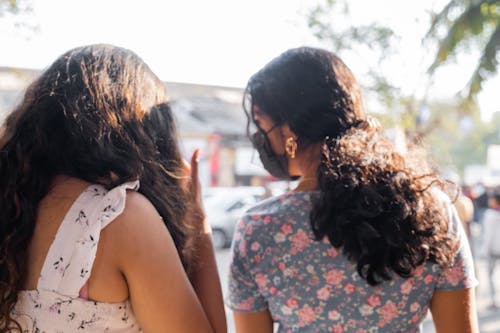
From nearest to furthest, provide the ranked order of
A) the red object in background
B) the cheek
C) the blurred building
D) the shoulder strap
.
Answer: the shoulder strap
the cheek
the blurred building
the red object in background

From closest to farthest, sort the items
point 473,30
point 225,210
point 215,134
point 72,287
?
point 72,287, point 473,30, point 225,210, point 215,134

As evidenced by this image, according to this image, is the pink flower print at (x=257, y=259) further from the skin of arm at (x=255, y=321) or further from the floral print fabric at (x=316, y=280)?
the skin of arm at (x=255, y=321)

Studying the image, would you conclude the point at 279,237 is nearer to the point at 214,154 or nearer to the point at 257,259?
the point at 257,259

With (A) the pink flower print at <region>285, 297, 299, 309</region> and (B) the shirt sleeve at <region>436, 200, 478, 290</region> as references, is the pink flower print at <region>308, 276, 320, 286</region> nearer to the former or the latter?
(A) the pink flower print at <region>285, 297, 299, 309</region>

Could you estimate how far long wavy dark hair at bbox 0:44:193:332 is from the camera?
1.28 metres

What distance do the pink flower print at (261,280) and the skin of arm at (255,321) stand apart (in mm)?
98

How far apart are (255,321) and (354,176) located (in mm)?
468

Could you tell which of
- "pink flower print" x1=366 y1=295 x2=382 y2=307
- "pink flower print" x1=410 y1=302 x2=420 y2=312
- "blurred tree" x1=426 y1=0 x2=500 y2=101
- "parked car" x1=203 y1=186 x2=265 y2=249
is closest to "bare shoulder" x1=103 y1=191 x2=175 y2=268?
"pink flower print" x1=366 y1=295 x2=382 y2=307

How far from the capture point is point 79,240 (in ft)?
4.13

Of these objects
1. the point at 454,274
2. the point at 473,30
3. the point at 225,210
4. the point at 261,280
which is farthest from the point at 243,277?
the point at 225,210

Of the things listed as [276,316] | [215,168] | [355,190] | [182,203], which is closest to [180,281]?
[182,203]

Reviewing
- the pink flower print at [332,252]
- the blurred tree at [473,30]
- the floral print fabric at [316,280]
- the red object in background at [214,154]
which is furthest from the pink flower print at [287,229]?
the red object in background at [214,154]

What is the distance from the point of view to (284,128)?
1.51 meters

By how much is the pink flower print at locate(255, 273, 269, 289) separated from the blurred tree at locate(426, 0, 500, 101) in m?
4.13
